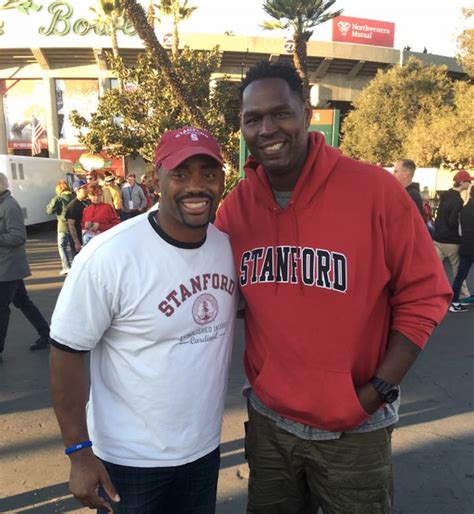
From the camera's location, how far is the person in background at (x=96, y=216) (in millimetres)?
7215

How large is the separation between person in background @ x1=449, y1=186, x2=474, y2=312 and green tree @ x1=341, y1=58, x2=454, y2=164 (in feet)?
66.9

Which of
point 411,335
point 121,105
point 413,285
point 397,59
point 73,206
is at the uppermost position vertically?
point 397,59

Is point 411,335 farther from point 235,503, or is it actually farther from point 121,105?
point 121,105

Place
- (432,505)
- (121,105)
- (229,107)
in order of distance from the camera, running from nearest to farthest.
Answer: (432,505), (121,105), (229,107)

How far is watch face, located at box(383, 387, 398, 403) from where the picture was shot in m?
1.57

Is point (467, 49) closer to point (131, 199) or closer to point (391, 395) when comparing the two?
point (131, 199)

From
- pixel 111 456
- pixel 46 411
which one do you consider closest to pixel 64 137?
pixel 46 411

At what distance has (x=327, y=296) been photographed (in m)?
1.55

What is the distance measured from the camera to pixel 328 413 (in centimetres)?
156

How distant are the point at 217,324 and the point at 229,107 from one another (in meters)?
19.3

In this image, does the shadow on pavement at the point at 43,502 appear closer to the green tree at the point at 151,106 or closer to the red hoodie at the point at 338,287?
the red hoodie at the point at 338,287

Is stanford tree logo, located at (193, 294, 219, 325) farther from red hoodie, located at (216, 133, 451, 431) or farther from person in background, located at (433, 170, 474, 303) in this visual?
person in background, located at (433, 170, 474, 303)

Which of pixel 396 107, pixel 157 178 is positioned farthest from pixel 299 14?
pixel 157 178

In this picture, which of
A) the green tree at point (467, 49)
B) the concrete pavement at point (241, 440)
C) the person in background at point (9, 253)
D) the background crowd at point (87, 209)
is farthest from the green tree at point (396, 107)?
the person in background at point (9, 253)
